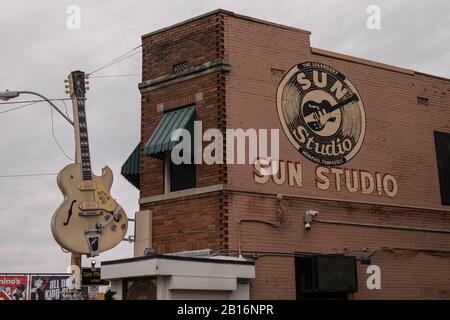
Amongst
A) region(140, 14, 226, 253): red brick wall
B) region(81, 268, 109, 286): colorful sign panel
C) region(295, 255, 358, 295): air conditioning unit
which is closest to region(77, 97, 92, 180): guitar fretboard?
region(140, 14, 226, 253): red brick wall

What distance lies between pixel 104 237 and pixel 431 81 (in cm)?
1122

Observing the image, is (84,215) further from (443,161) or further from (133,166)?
(443,161)

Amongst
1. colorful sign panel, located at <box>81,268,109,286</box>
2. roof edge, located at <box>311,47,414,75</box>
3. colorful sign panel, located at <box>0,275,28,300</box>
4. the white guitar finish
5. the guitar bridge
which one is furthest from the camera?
colorful sign panel, located at <box>0,275,28,300</box>

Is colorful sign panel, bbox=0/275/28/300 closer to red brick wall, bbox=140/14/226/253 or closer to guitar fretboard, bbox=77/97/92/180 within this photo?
guitar fretboard, bbox=77/97/92/180

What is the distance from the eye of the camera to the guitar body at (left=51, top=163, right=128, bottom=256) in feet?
60.3

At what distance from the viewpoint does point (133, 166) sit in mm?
20531

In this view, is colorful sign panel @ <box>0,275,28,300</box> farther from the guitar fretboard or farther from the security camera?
the security camera

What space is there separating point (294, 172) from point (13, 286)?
1467 inches

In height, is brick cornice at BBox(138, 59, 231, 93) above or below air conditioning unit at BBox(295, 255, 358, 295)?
above

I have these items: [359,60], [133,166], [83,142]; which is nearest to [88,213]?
[133,166]

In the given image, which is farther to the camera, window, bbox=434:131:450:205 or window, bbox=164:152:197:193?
window, bbox=434:131:450:205

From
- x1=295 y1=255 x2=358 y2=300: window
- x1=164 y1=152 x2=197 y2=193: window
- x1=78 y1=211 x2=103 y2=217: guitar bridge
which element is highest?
x1=164 y1=152 x2=197 y2=193: window

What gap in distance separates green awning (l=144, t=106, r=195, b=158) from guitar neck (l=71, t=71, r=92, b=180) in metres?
1.98

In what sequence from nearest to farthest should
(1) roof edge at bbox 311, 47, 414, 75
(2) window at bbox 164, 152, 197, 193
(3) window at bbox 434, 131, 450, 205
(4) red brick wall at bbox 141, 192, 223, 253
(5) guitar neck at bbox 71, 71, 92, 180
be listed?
(4) red brick wall at bbox 141, 192, 223, 253 → (2) window at bbox 164, 152, 197, 193 → (5) guitar neck at bbox 71, 71, 92, 180 → (1) roof edge at bbox 311, 47, 414, 75 → (3) window at bbox 434, 131, 450, 205
